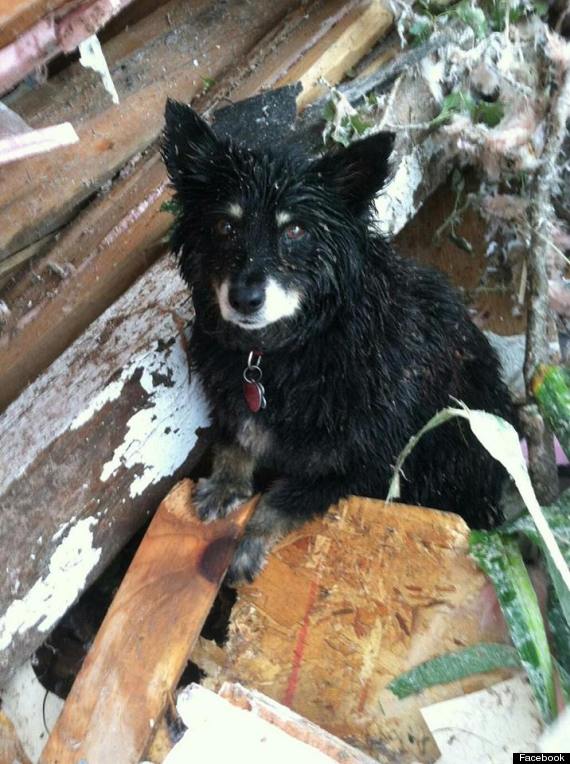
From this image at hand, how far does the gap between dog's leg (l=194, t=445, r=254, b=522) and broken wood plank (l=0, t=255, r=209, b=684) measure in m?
0.12

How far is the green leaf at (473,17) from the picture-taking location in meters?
2.61

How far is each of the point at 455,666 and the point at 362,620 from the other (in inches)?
11.3

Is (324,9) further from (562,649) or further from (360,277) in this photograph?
(562,649)

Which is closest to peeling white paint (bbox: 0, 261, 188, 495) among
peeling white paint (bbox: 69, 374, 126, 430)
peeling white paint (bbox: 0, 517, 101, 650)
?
peeling white paint (bbox: 69, 374, 126, 430)

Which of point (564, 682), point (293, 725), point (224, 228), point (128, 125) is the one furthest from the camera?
point (128, 125)

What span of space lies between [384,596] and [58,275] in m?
1.51

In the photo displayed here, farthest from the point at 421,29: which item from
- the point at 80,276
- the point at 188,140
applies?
the point at 80,276

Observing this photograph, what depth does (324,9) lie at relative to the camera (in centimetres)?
286

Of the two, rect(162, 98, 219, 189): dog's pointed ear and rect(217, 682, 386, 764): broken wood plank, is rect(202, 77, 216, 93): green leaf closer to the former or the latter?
rect(162, 98, 219, 189): dog's pointed ear

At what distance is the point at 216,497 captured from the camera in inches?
85.4

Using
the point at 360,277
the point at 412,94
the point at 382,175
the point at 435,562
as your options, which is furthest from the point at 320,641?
the point at 412,94

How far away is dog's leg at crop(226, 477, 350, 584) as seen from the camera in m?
2.09

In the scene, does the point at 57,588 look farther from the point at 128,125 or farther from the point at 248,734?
the point at 128,125

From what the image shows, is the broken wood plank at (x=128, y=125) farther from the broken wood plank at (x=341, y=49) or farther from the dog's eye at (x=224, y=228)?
the dog's eye at (x=224, y=228)
